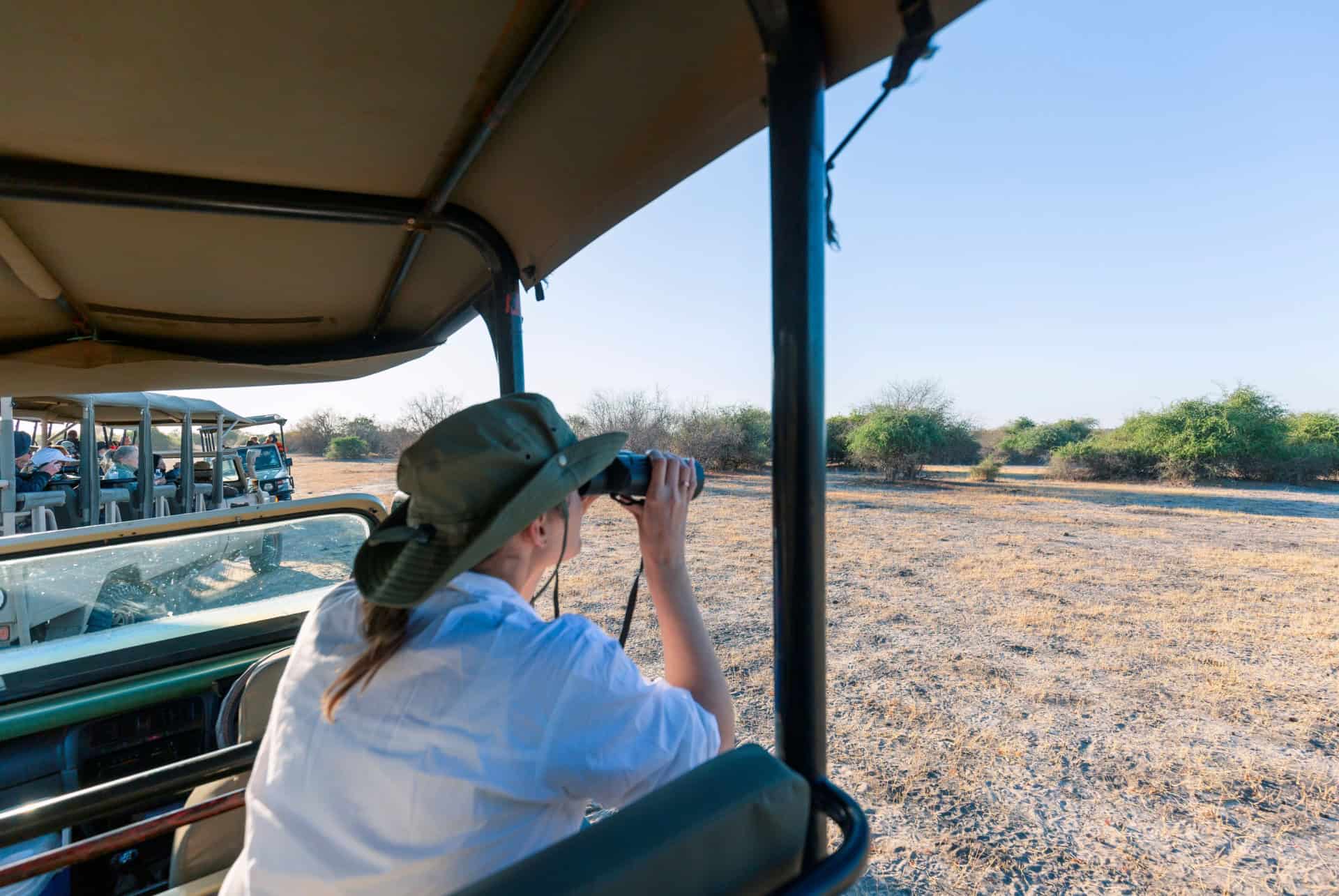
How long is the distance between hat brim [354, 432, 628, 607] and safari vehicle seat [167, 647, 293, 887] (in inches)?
37.4

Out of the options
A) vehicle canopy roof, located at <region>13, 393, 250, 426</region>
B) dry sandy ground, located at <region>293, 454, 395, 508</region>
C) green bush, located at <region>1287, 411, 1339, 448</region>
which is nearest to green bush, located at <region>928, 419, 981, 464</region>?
green bush, located at <region>1287, 411, 1339, 448</region>

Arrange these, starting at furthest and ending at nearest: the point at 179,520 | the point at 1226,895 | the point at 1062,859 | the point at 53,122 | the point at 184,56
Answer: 1. the point at 1062,859
2. the point at 1226,895
3. the point at 179,520
4. the point at 53,122
5. the point at 184,56

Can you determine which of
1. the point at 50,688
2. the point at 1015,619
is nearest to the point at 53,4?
the point at 50,688

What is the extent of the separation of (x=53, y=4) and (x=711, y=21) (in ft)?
3.28

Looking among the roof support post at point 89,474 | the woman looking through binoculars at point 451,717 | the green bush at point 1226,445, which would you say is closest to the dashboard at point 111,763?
the woman looking through binoculars at point 451,717

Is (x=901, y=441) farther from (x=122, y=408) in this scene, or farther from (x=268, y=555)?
(x=268, y=555)

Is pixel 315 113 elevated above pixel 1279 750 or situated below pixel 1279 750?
above

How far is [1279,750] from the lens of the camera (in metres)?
3.74

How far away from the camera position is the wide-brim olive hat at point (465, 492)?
2.84 feet

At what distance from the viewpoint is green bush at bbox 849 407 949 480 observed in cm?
1778

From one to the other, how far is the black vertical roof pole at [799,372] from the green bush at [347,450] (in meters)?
34.8

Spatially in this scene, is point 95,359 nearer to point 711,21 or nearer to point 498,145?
point 498,145

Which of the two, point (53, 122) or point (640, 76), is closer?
point (640, 76)

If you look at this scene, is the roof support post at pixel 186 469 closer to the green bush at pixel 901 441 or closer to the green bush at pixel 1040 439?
the green bush at pixel 901 441
